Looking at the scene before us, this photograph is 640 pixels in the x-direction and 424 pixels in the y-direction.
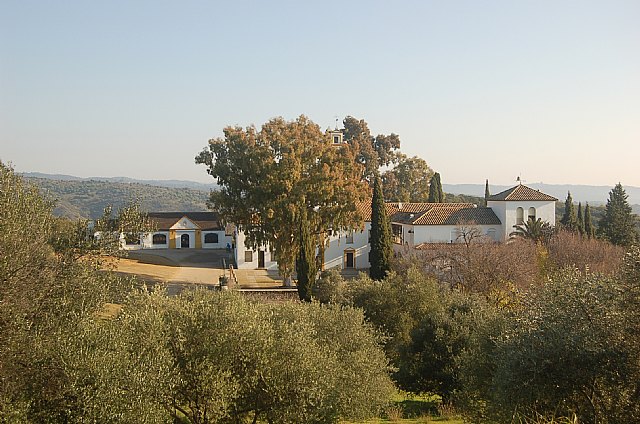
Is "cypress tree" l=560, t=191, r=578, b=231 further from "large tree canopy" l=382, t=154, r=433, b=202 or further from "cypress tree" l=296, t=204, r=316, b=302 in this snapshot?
"cypress tree" l=296, t=204, r=316, b=302

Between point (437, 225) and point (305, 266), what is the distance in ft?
54.1

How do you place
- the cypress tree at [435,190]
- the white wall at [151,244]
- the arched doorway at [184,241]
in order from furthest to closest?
the arched doorway at [184,241] → the cypress tree at [435,190] → the white wall at [151,244]

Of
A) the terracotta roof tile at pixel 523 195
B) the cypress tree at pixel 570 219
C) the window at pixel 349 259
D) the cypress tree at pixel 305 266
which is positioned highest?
the terracotta roof tile at pixel 523 195

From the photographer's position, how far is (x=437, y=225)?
1892 inches

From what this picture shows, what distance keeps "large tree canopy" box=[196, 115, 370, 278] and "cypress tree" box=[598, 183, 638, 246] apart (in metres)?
25.7

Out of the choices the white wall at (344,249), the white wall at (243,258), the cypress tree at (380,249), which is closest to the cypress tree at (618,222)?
the white wall at (344,249)

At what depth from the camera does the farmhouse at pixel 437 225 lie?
48.2 m

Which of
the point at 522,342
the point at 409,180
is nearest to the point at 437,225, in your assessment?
the point at 409,180

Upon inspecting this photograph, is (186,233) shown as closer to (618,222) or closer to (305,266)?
(305,266)

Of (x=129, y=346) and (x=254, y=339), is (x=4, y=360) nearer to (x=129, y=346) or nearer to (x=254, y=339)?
(x=129, y=346)

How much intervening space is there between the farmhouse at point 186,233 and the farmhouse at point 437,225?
1614 centimetres

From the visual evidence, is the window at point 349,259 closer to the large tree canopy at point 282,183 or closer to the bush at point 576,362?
the large tree canopy at point 282,183

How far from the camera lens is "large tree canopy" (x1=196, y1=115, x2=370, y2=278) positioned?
3897cm

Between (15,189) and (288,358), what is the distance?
9.40 meters
